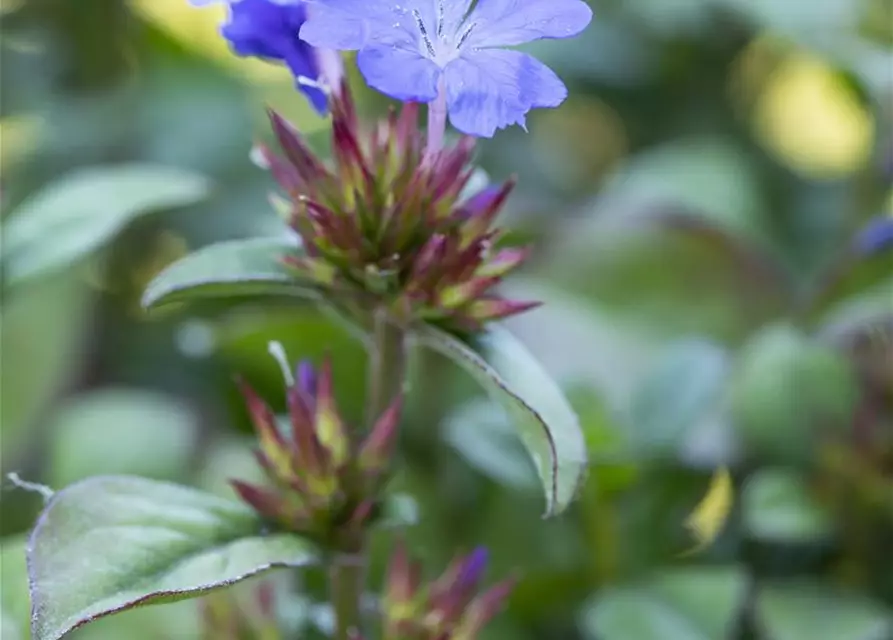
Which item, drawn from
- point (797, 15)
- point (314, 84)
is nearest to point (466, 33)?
point (314, 84)

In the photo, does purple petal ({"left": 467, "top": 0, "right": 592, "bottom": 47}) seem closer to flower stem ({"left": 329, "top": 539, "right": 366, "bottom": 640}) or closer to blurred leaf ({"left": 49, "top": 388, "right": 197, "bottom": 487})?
flower stem ({"left": 329, "top": 539, "right": 366, "bottom": 640})

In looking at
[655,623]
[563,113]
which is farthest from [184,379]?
[563,113]

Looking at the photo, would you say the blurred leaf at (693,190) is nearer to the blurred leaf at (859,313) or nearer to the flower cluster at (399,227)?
the blurred leaf at (859,313)

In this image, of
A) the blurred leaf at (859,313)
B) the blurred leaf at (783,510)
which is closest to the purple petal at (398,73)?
the blurred leaf at (783,510)

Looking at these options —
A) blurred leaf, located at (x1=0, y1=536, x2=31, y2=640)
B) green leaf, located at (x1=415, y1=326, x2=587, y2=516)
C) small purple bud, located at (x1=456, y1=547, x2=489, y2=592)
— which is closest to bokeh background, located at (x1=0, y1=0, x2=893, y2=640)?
blurred leaf, located at (x1=0, y1=536, x2=31, y2=640)

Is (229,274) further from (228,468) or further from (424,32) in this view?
(228,468)

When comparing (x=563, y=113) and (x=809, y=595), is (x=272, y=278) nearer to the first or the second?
(x=809, y=595)
